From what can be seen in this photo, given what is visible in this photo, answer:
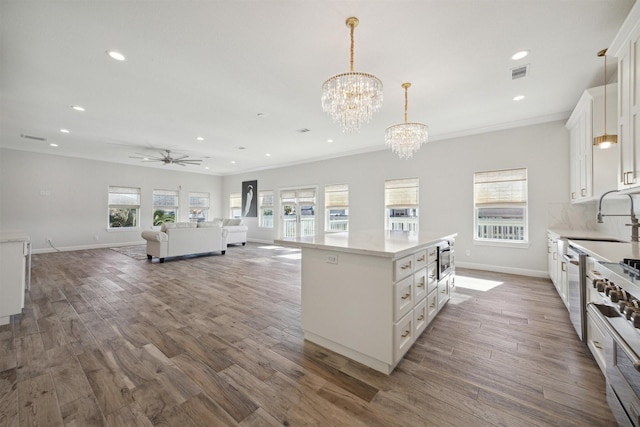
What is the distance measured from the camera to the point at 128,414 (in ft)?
4.72

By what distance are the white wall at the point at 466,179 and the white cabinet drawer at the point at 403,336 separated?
3773mm

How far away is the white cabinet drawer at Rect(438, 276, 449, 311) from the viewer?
9.15 feet

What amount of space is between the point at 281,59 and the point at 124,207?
8.46 metres

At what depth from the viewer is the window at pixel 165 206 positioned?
9.00m

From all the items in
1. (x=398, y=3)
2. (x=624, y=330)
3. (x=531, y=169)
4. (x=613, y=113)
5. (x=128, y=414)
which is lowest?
(x=128, y=414)

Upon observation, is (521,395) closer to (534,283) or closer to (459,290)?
(459,290)

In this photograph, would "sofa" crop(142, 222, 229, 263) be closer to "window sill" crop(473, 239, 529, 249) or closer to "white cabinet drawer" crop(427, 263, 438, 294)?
"white cabinet drawer" crop(427, 263, 438, 294)

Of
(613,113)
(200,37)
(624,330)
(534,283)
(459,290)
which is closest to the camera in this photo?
(624,330)

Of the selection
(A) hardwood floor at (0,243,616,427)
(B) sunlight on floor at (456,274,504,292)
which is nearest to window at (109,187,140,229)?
(A) hardwood floor at (0,243,616,427)

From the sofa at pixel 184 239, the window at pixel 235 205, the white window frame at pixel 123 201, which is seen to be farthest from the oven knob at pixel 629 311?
the white window frame at pixel 123 201

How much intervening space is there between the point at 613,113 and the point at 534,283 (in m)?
2.56

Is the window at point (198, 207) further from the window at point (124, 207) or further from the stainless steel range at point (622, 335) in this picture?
the stainless steel range at point (622, 335)

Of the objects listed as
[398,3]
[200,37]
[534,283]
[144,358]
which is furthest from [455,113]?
[144,358]

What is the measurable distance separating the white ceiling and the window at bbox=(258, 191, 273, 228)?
4.50 metres
